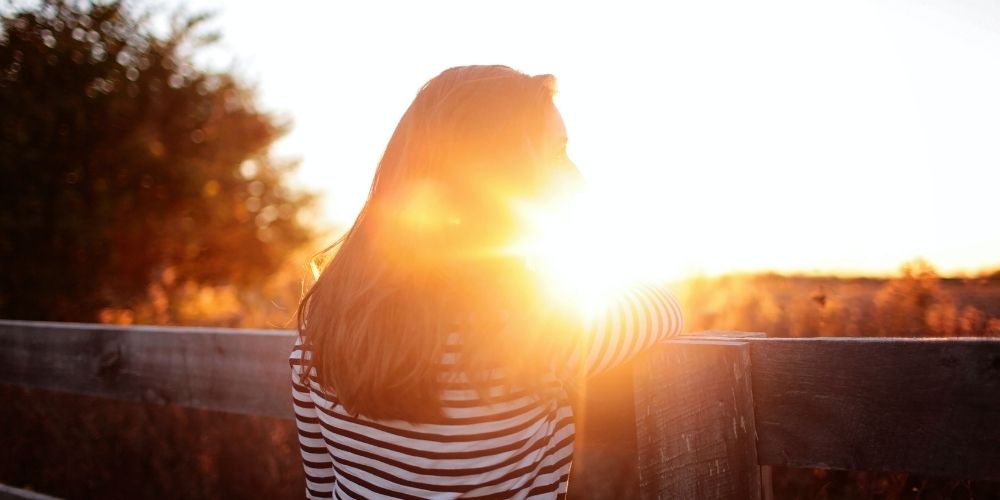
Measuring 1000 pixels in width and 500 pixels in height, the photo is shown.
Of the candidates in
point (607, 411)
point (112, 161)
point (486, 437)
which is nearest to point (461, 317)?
point (486, 437)

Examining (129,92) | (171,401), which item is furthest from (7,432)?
(129,92)

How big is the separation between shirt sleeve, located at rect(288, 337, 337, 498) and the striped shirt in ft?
0.29

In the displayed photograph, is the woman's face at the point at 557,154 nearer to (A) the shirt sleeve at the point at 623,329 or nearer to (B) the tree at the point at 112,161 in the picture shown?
(A) the shirt sleeve at the point at 623,329

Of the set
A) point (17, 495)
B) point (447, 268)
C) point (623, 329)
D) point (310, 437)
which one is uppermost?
point (447, 268)

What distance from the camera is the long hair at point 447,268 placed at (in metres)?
1.24

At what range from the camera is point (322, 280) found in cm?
148

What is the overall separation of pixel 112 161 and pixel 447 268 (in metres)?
11.8

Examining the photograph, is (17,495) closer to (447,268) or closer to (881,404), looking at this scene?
(447,268)

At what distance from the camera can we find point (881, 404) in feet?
4.21

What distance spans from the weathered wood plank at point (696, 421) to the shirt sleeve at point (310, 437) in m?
0.85

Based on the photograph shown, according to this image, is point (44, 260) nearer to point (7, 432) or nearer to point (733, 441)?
point (7, 432)

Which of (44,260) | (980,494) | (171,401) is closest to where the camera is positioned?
(980,494)

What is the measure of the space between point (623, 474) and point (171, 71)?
39.7ft

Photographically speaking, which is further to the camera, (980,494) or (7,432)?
(7,432)
